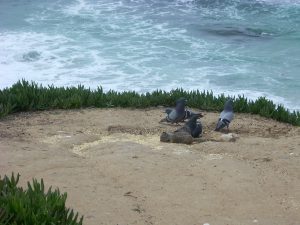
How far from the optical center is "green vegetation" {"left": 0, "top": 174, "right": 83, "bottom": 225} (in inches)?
183

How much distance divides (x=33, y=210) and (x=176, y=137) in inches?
166

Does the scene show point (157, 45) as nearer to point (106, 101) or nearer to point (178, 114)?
point (106, 101)

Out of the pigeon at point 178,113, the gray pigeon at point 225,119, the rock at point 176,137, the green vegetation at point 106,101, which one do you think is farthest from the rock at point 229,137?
the green vegetation at point 106,101

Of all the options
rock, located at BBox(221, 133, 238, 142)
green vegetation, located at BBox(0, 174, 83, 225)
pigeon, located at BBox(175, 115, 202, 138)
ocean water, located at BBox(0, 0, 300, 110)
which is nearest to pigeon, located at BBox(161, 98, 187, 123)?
pigeon, located at BBox(175, 115, 202, 138)

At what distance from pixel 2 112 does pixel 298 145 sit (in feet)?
15.7

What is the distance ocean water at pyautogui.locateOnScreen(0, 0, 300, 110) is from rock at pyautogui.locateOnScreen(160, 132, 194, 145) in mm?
6136

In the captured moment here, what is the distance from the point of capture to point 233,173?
6.93 m

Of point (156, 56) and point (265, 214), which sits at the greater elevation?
point (156, 56)

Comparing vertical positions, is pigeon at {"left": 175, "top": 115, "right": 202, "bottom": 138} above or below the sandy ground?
above

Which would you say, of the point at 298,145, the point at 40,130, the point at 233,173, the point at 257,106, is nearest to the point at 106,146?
the point at 40,130

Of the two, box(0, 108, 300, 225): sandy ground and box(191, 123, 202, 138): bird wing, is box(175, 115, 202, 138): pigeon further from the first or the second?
box(0, 108, 300, 225): sandy ground

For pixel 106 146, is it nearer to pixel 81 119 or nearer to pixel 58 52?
pixel 81 119

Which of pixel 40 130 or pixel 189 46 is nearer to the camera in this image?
pixel 40 130

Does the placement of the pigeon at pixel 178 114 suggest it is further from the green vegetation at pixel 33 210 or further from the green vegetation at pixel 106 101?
the green vegetation at pixel 33 210
